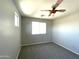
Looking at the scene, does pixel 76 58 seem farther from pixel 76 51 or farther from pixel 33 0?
pixel 33 0

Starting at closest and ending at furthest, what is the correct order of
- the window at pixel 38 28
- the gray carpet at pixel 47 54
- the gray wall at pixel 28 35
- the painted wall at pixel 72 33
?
the gray carpet at pixel 47 54
the painted wall at pixel 72 33
the gray wall at pixel 28 35
the window at pixel 38 28

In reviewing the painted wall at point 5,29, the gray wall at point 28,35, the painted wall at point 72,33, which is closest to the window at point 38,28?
the gray wall at point 28,35

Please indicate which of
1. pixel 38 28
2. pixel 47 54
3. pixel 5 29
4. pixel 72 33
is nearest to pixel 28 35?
pixel 38 28

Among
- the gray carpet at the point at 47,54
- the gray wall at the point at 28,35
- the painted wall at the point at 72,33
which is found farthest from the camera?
the gray wall at the point at 28,35

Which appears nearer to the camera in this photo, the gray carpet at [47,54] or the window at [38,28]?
the gray carpet at [47,54]

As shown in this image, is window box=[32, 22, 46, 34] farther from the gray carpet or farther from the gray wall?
the gray carpet

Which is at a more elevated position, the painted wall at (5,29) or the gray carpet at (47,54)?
the painted wall at (5,29)

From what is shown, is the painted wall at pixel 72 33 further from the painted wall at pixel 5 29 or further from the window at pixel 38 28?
the painted wall at pixel 5 29

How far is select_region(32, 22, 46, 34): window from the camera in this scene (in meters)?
5.22

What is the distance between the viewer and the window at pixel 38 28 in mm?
5221

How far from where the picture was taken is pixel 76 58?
9.23 ft

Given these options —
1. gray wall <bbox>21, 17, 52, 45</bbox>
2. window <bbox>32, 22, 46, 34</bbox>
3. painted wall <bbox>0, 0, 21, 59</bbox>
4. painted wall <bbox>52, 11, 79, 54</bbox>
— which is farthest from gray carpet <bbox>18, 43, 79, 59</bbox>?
window <bbox>32, 22, 46, 34</bbox>

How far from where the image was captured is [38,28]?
545cm

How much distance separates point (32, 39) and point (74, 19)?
3473 millimetres
